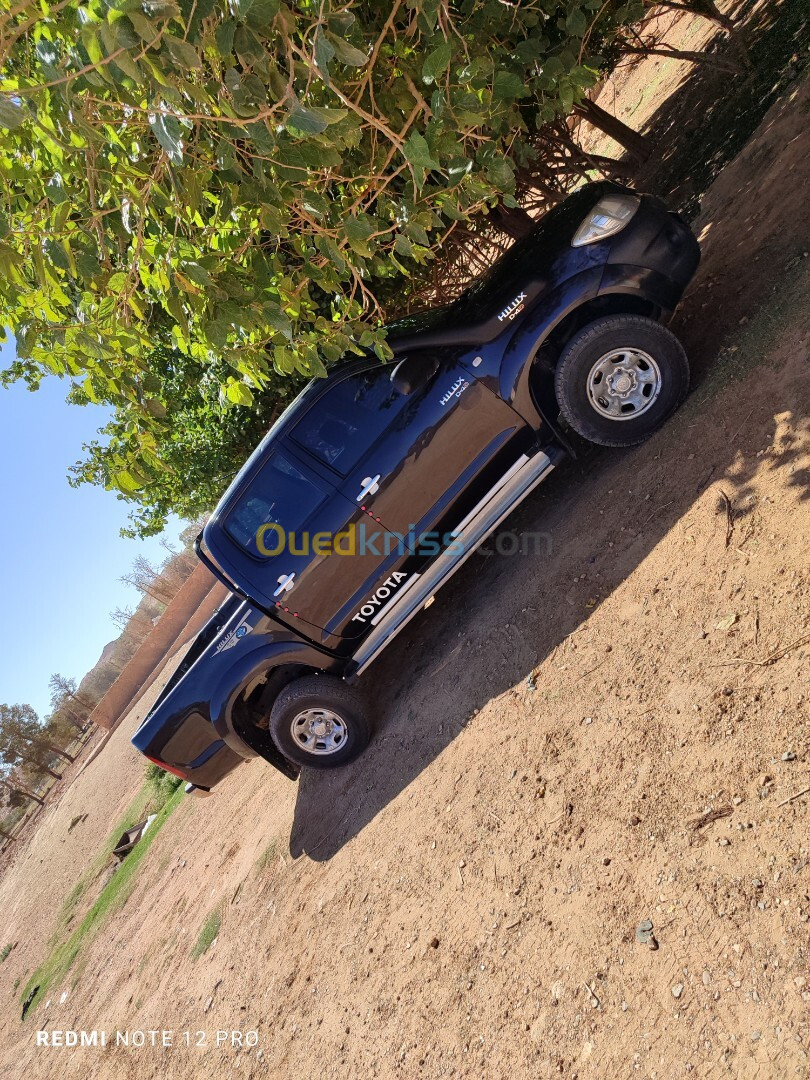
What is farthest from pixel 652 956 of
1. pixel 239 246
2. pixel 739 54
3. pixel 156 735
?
pixel 739 54

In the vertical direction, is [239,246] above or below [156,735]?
above

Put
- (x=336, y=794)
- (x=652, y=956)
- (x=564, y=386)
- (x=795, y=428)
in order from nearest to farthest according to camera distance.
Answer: (x=652, y=956)
(x=795, y=428)
(x=564, y=386)
(x=336, y=794)

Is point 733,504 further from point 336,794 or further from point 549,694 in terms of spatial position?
point 336,794

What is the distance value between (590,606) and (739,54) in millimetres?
6357

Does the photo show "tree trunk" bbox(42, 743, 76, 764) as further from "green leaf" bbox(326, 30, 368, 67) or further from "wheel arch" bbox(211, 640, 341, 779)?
"green leaf" bbox(326, 30, 368, 67)

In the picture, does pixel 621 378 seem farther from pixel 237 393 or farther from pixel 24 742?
pixel 24 742

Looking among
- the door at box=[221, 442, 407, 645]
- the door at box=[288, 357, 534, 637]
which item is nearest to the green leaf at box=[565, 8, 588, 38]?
the door at box=[288, 357, 534, 637]

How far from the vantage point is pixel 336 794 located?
5566mm

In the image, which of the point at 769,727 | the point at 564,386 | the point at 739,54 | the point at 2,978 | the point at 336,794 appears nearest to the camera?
the point at 769,727

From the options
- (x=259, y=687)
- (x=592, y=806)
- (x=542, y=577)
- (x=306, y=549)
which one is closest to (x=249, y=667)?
(x=259, y=687)

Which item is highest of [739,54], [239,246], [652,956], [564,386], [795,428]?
[239,246]

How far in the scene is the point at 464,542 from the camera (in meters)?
5.08

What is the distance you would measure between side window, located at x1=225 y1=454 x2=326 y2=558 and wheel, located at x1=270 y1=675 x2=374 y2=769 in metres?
1.02

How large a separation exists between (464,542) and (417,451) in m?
0.70
